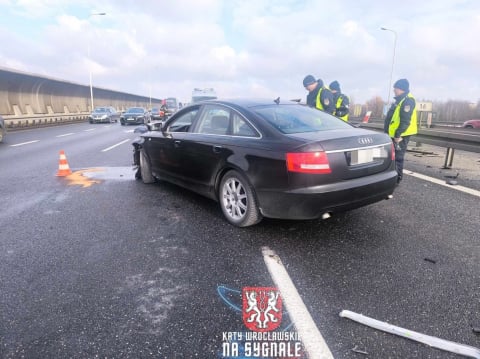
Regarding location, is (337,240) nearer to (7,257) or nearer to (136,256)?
(136,256)

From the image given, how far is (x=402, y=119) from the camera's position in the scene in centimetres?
600

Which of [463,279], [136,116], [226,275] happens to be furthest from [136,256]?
[136,116]

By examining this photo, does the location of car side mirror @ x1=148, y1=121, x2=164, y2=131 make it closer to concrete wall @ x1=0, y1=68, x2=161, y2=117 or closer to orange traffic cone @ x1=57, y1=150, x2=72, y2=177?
orange traffic cone @ x1=57, y1=150, x2=72, y2=177

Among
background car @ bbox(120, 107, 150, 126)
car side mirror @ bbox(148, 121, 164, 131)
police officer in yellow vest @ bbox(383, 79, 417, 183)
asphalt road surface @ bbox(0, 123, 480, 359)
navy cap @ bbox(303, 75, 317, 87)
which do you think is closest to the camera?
asphalt road surface @ bbox(0, 123, 480, 359)

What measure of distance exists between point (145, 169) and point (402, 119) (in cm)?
463

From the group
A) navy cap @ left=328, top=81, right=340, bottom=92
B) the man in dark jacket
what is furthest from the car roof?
navy cap @ left=328, top=81, right=340, bottom=92

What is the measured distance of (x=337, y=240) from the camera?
11.7 ft

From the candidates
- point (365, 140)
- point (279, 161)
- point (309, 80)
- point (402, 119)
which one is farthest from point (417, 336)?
point (309, 80)

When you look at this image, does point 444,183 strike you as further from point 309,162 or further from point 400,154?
point 309,162

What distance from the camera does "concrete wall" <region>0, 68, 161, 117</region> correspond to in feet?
78.2

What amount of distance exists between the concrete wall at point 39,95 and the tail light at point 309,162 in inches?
976

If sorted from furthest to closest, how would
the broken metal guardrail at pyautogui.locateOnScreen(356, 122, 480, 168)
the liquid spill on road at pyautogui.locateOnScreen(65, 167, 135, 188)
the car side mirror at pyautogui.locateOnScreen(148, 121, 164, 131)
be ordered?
the broken metal guardrail at pyautogui.locateOnScreen(356, 122, 480, 168)
the liquid spill on road at pyautogui.locateOnScreen(65, 167, 135, 188)
the car side mirror at pyautogui.locateOnScreen(148, 121, 164, 131)

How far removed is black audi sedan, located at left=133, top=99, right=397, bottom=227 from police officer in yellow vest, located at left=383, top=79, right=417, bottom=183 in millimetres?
2306

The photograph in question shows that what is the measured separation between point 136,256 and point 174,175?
2.03 m
